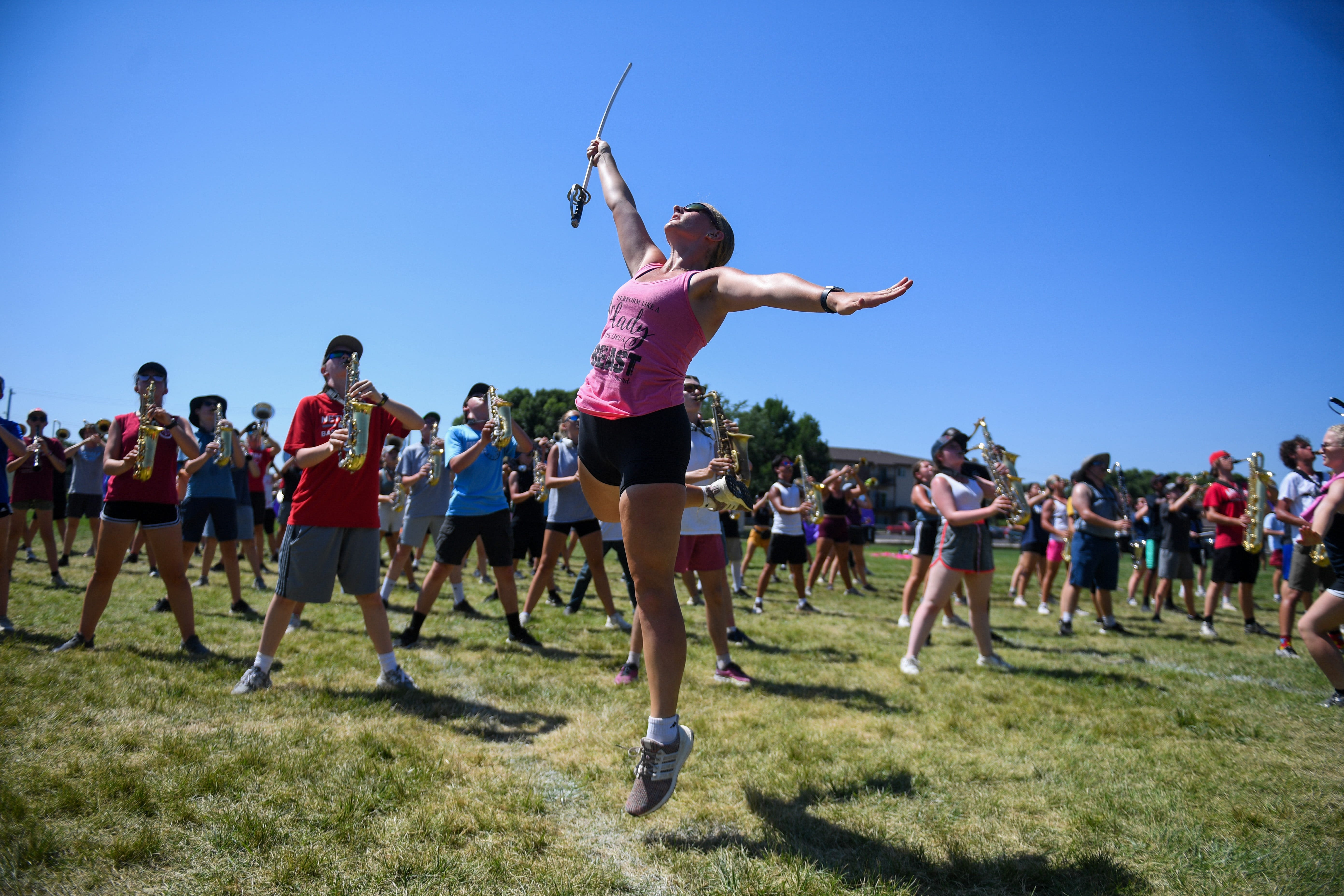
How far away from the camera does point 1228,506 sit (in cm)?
985

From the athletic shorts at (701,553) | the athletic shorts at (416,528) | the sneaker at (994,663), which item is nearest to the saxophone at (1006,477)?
the sneaker at (994,663)

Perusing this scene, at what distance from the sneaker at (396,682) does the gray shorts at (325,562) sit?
2.01ft

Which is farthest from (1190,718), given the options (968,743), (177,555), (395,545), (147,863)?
(395,545)

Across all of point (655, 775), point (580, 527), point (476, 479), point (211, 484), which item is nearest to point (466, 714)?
point (655, 775)

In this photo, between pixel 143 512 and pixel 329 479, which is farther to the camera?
pixel 143 512

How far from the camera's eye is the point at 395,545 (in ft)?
44.2

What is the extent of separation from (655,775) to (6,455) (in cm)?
901

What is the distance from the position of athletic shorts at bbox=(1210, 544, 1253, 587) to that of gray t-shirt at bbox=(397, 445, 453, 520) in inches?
410

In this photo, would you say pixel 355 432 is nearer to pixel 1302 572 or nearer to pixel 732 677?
pixel 732 677

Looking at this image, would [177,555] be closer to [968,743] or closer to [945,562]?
[968,743]

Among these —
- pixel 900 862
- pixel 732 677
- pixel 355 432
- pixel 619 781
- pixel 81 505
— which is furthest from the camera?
pixel 81 505

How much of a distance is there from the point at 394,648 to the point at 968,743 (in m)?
4.78

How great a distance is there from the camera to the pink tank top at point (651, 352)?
296cm

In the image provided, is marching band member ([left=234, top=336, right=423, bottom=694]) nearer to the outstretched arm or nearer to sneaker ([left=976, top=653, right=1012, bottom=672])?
the outstretched arm
